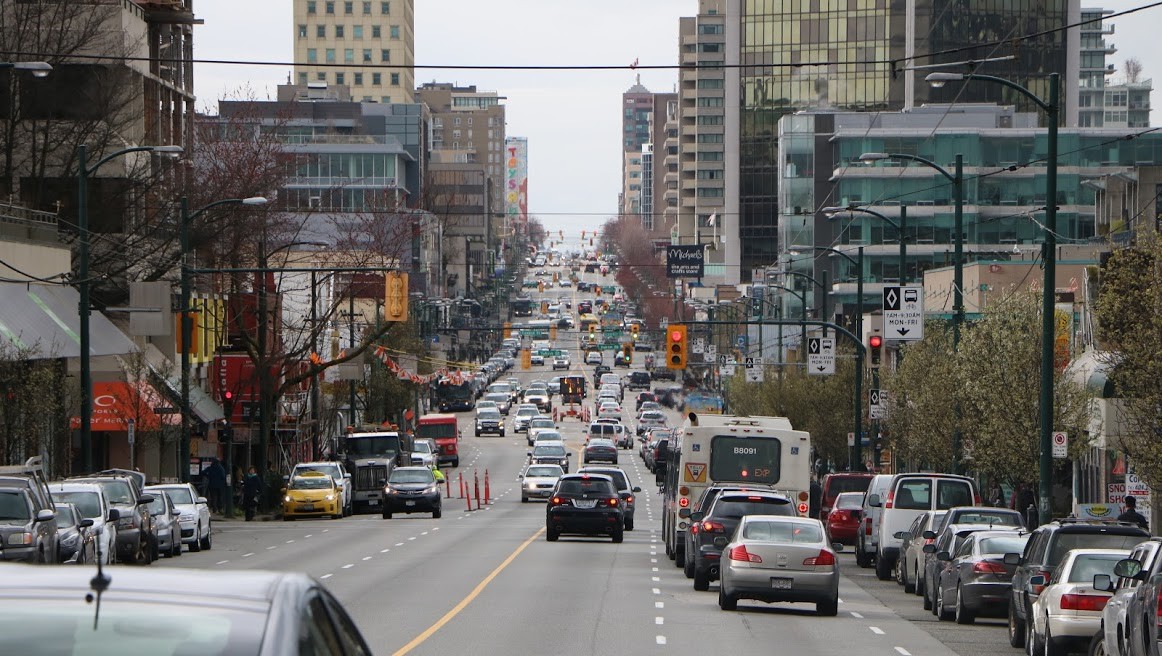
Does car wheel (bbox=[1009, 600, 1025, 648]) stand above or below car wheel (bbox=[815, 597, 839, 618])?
above

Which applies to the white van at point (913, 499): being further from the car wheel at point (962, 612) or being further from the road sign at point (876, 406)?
the road sign at point (876, 406)

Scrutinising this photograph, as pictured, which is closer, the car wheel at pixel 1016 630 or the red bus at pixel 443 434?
the car wheel at pixel 1016 630

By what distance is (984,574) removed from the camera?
23891 millimetres

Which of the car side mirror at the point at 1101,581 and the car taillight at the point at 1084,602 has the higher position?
the car side mirror at the point at 1101,581

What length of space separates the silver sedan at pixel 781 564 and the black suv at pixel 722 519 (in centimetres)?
356

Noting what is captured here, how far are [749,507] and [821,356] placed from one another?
2781cm

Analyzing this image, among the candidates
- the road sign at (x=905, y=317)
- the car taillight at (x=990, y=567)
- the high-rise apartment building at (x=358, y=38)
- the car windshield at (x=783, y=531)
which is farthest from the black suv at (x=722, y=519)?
the high-rise apartment building at (x=358, y=38)

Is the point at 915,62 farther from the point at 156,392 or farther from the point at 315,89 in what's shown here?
the point at 156,392

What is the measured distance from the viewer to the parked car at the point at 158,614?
15.9ft

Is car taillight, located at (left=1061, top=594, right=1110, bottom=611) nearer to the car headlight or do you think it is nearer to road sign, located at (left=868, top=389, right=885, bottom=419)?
the car headlight

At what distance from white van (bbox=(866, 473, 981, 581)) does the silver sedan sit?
9.39 metres

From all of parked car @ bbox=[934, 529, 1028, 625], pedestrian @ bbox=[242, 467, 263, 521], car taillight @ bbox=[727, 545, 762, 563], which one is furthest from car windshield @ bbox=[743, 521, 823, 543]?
pedestrian @ bbox=[242, 467, 263, 521]

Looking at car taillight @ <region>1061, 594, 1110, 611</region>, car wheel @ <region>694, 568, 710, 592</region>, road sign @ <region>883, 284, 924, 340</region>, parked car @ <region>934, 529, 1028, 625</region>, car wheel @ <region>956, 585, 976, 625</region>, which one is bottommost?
car wheel @ <region>694, 568, 710, 592</region>

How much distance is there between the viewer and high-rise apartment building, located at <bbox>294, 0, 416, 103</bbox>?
193m
